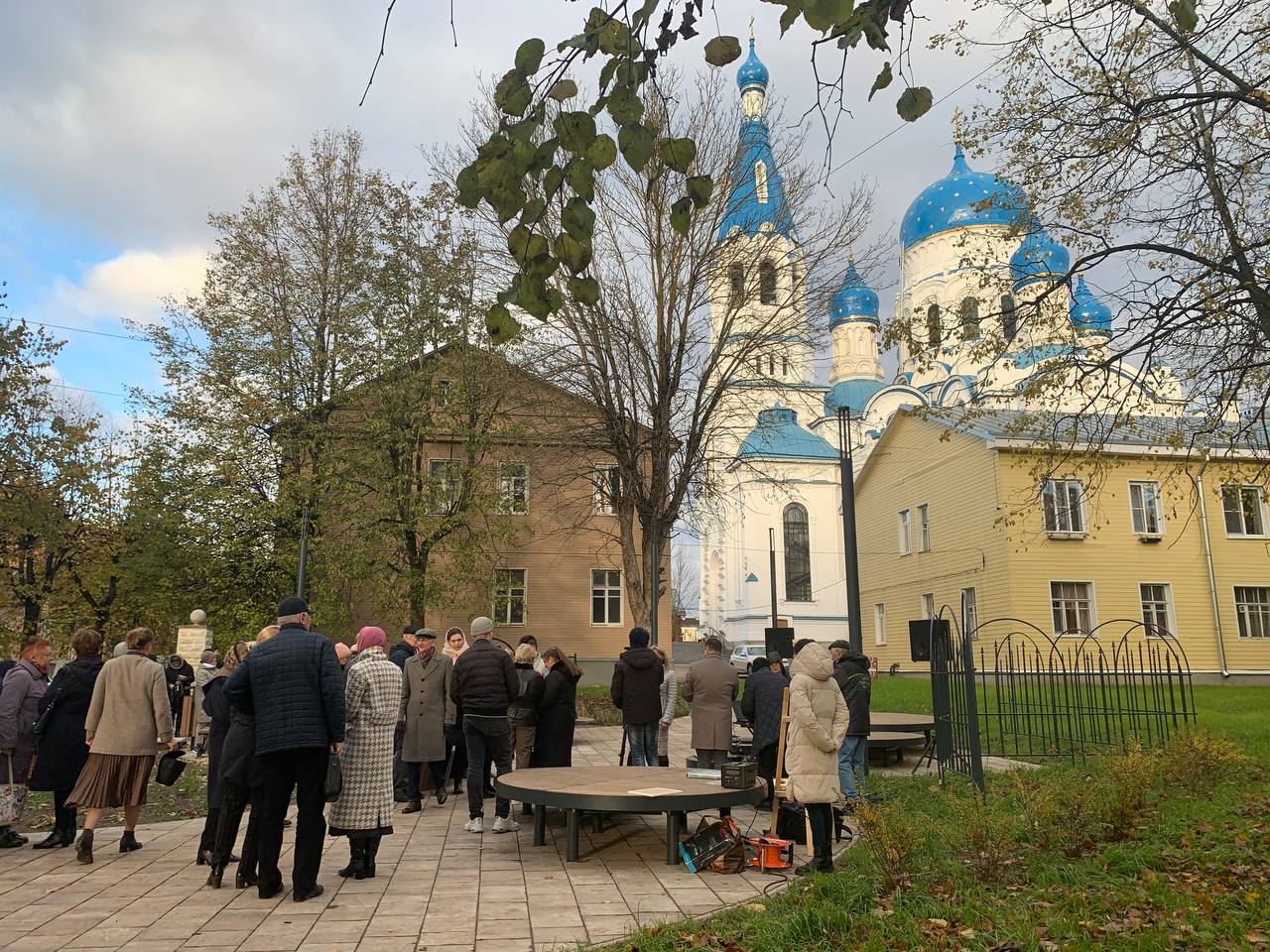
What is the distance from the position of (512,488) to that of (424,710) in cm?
1552

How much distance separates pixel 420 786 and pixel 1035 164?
10463 millimetres

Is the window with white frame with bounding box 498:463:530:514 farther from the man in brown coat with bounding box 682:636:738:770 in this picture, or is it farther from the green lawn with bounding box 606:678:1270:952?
the green lawn with bounding box 606:678:1270:952

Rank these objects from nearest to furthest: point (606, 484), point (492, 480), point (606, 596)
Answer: point (606, 484), point (492, 480), point (606, 596)

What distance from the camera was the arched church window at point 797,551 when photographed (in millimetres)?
61812

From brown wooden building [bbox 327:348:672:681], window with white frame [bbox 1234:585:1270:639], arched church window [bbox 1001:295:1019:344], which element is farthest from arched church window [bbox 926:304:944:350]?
window with white frame [bbox 1234:585:1270:639]

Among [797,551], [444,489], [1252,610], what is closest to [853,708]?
[444,489]

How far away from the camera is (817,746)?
24.2 feet

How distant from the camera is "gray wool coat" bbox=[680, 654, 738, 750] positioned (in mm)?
10156

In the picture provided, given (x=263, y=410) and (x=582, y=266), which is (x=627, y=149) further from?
(x=263, y=410)

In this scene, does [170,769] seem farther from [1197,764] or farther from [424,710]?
[1197,764]

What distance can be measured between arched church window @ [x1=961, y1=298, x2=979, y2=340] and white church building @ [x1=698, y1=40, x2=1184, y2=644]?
20 millimetres

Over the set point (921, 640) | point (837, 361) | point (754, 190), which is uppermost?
point (837, 361)

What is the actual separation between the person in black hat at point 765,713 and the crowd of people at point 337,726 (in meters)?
0.02

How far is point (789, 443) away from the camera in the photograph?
6256 centimetres
